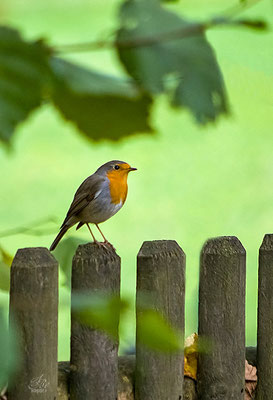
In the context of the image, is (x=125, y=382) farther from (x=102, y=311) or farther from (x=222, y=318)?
(x=102, y=311)

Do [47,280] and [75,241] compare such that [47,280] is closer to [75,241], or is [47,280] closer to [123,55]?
[75,241]

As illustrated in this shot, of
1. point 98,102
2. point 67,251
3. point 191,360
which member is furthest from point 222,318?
point 98,102

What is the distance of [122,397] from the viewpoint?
1.48m

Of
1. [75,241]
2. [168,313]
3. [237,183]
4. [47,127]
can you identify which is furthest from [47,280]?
[237,183]

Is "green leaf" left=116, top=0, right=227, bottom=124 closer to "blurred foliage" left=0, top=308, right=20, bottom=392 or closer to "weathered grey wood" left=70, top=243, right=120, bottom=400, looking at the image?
"blurred foliage" left=0, top=308, right=20, bottom=392

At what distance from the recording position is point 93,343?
1.38m

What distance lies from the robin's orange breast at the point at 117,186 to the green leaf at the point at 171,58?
5.01 ft

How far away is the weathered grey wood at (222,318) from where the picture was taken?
149 cm

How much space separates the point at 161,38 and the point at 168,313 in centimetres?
122

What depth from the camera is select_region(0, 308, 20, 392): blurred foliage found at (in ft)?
0.75

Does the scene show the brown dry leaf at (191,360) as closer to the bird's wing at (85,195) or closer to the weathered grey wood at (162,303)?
the weathered grey wood at (162,303)

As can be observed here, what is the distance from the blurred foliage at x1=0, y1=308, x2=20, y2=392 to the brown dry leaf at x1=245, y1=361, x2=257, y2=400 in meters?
1.38

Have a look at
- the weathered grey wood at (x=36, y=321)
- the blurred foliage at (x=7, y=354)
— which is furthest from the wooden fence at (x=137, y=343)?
the blurred foliage at (x=7, y=354)

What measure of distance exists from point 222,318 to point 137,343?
32 centimetres
